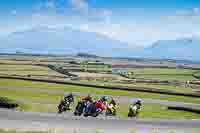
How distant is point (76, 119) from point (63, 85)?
38.3 metres

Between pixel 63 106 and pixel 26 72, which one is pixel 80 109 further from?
pixel 26 72

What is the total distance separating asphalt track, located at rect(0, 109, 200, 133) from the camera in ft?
78.0

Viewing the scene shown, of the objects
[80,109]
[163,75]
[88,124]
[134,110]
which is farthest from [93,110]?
[163,75]

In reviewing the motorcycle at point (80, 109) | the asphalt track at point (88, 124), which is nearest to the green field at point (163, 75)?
the motorcycle at point (80, 109)

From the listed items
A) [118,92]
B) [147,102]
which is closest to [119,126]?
[147,102]

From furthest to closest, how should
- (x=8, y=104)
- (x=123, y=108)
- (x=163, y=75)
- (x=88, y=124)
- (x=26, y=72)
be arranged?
(x=163, y=75) → (x=26, y=72) → (x=123, y=108) → (x=8, y=104) → (x=88, y=124)

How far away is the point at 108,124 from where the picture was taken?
26.5 metres

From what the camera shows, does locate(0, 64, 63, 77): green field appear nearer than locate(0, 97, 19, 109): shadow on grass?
No

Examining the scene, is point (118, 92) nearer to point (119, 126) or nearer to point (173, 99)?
point (173, 99)

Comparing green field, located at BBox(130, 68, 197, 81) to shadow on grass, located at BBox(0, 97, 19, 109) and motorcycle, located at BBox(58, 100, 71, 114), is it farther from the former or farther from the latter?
motorcycle, located at BBox(58, 100, 71, 114)

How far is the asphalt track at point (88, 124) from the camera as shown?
2378 cm

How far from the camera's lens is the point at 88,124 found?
25.8 m

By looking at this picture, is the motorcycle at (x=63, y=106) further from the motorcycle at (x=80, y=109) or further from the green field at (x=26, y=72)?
the green field at (x=26, y=72)

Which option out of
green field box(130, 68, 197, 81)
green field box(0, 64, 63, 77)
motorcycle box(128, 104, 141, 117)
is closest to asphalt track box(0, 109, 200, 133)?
motorcycle box(128, 104, 141, 117)
